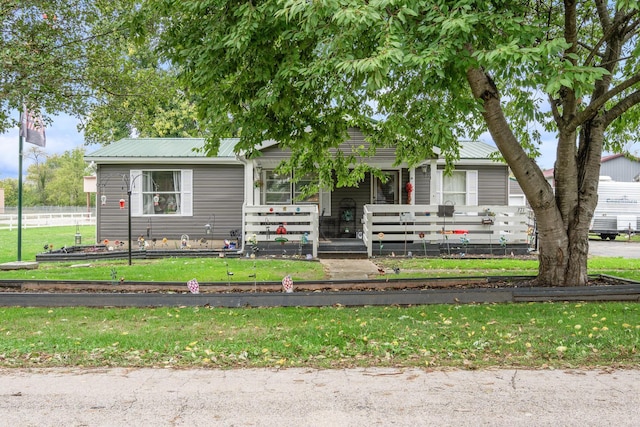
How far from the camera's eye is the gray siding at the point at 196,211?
16109 millimetres

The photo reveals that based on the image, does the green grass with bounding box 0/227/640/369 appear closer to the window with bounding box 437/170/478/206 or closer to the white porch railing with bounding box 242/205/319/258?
the white porch railing with bounding box 242/205/319/258

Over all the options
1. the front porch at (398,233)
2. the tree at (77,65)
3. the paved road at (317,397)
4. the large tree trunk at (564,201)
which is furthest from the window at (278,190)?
the paved road at (317,397)

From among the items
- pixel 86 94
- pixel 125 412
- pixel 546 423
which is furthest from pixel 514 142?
pixel 86 94

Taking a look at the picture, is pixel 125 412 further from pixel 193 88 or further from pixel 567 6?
pixel 567 6

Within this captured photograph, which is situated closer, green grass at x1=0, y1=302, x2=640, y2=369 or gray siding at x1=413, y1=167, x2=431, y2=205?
green grass at x1=0, y1=302, x2=640, y2=369

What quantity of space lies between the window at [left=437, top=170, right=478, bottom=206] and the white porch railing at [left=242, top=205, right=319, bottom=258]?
215 inches

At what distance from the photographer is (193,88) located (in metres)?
6.89

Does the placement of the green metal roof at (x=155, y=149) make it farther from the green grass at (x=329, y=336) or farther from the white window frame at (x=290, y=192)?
the green grass at (x=329, y=336)

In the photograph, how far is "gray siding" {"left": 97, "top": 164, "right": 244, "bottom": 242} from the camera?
16109 mm

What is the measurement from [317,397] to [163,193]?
13624 millimetres

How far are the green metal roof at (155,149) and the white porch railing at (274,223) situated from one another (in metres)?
2.83

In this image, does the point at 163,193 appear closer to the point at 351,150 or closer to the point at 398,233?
the point at 351,150

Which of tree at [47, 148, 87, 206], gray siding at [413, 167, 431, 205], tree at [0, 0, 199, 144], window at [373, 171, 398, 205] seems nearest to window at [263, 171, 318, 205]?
window at [373, 171, 398, 205]

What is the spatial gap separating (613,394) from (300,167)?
21.3 feet
